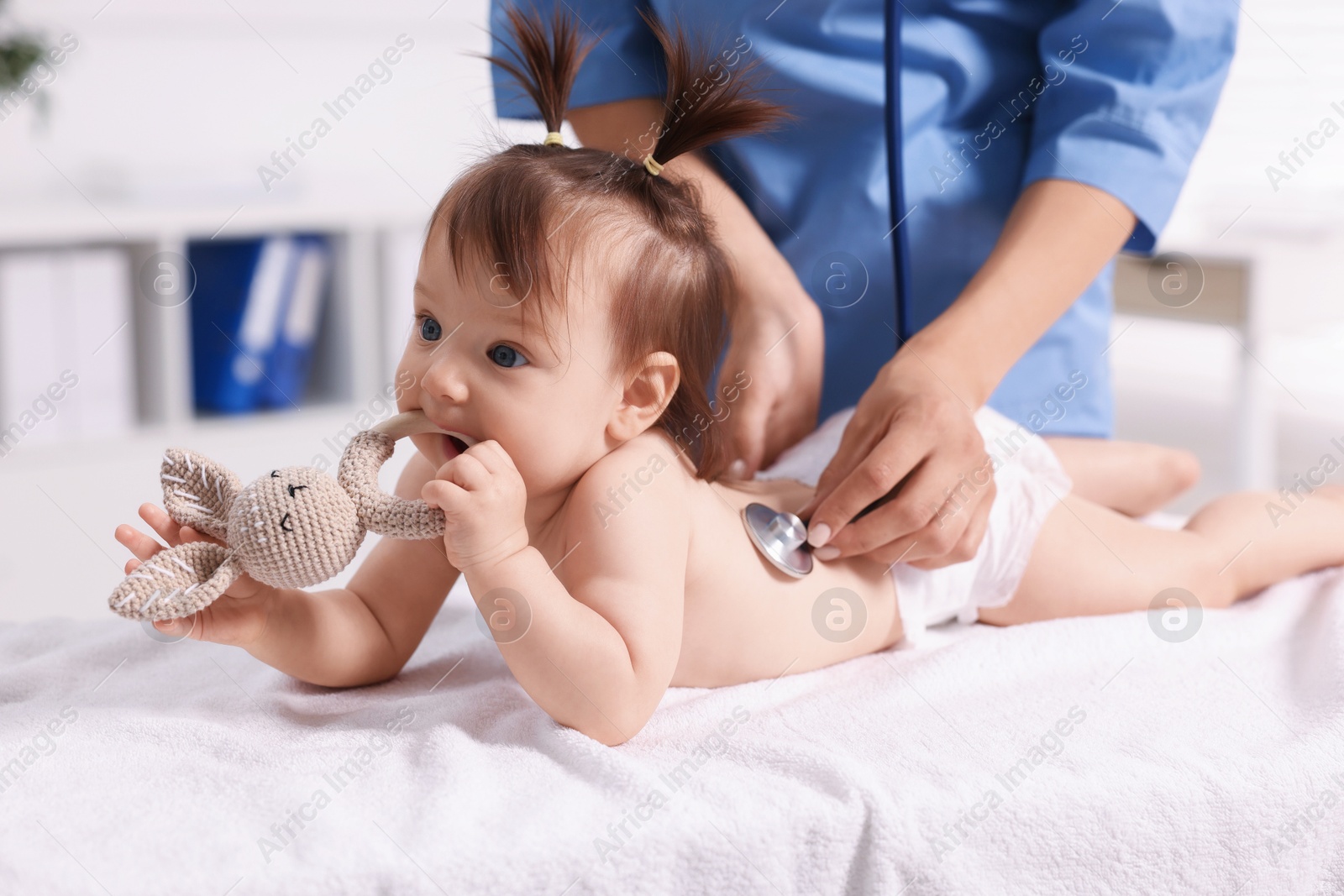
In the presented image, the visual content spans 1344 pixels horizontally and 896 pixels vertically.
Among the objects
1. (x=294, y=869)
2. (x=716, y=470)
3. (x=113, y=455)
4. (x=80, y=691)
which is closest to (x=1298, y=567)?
(x=716, y=470)

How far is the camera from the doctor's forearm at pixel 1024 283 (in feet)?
2.85

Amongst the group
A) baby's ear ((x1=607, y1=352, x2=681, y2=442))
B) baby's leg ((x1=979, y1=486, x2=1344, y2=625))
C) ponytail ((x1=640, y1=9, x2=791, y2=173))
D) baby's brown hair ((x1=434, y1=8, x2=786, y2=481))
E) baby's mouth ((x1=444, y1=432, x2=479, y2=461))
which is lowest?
baby's leg ((x1=979, y1=486, x2=1344, y2=625))

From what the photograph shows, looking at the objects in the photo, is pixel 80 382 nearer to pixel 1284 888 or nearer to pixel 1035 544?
pixel 1035 544

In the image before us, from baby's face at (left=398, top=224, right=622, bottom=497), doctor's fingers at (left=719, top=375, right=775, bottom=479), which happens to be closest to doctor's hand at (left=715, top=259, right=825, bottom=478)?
doctor's fingers at (left=719, top=375, right=775, bottom=479)

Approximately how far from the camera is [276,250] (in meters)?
2.21

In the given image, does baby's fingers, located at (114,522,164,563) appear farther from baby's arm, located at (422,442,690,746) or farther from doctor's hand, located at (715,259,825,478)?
doctor's hand, located at (715,259,825,478)

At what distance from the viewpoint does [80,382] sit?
2.09 m

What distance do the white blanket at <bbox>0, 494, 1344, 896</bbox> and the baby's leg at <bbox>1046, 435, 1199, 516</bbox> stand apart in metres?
0.28

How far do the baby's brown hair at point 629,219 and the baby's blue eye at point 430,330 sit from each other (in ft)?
0.13

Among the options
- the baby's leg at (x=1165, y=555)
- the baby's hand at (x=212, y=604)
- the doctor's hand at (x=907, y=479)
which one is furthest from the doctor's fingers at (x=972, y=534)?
the baby's hand at (x=212, y=604)

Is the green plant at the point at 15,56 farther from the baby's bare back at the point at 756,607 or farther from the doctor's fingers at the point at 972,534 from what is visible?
the doctor's fingers at the point at 972,534

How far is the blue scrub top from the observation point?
39.0 inches

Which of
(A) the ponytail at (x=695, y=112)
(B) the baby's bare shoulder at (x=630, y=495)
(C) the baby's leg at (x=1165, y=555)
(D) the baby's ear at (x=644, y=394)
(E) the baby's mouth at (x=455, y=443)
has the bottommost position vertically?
(C) the baby's leg at (x=1165, y=555)

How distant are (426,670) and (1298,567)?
0.76 m
